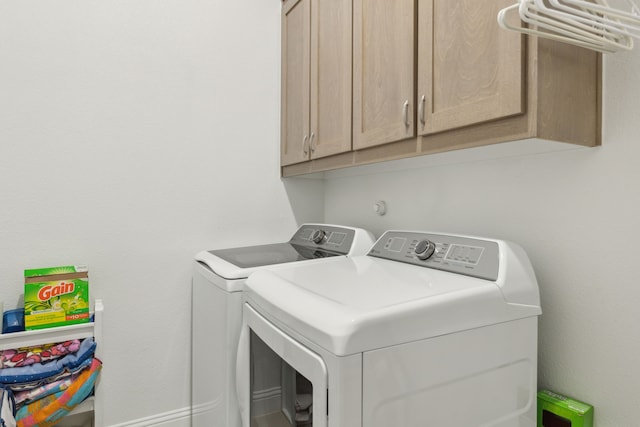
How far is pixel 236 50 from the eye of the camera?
196 cm

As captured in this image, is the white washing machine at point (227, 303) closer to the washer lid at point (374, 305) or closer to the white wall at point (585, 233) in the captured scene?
the washer lid at point (374, 305)

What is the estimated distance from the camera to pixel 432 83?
3.66 feet

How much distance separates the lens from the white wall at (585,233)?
953mm

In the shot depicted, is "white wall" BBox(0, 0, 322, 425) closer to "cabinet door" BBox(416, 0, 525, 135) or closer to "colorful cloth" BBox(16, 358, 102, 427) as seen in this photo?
"colorful cloth" BBox(16, 358, 102, 427)

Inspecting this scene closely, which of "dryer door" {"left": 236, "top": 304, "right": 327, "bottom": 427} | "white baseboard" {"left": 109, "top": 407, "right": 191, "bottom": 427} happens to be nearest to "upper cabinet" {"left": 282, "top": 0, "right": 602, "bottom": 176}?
"dryer door" {"left": 236, "top": 304, "right": 327, "bottom": 427}

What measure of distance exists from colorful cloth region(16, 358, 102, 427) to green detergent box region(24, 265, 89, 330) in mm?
207

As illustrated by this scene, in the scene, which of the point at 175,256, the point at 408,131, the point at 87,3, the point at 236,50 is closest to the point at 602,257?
the point at 408,131

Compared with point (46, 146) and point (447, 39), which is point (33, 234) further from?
point (447, 39)

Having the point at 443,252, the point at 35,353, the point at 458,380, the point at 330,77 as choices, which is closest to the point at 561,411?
the point at 458,380

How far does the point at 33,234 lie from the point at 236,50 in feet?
4.25

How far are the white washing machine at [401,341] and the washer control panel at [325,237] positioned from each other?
1.52 feet

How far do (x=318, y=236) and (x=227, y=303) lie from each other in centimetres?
71

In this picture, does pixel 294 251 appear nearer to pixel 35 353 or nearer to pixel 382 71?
pixel 382 71

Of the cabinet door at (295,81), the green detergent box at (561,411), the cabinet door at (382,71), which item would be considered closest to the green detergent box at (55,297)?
the cabinet door at (295,81)
